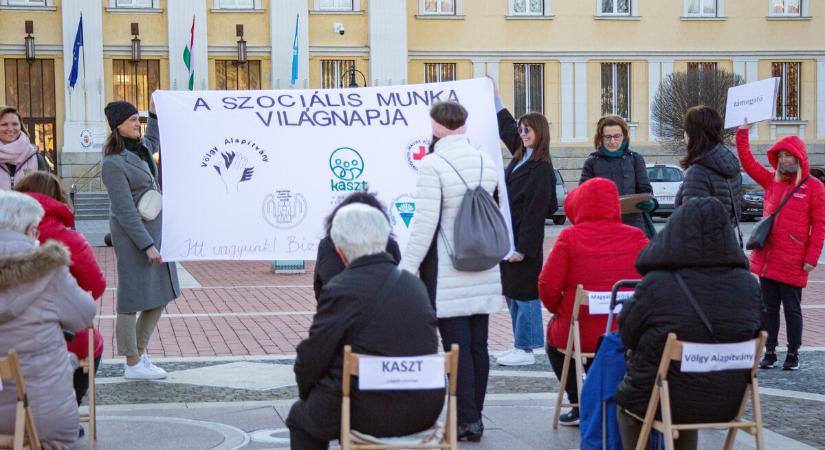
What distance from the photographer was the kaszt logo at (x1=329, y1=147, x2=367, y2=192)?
814 cm

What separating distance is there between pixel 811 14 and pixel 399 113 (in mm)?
37673

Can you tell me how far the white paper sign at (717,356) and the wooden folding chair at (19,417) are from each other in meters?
2.70

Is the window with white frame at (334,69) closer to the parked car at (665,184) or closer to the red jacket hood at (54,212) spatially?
the parked car at (665,184)

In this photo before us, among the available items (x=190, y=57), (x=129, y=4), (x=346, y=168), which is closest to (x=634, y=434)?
(x=346, y=168)

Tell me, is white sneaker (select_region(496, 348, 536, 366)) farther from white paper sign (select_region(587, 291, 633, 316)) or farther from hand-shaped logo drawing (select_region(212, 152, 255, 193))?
white paper sign (select_region(587, 291, 633, 316))

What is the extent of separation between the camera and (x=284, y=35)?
3925cm

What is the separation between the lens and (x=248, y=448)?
6312 millimetres

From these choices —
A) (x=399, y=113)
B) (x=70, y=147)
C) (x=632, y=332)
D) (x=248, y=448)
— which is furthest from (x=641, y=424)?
(x=70, y=147)

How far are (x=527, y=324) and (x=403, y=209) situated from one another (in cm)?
160

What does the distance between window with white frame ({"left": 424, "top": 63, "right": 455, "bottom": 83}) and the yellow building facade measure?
0.04m

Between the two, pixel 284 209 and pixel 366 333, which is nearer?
pixel 366 333

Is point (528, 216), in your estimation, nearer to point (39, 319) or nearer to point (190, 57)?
point (39, 319)

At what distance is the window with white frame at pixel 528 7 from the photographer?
4119cm

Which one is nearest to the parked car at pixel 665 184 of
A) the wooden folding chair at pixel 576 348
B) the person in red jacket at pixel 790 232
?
the person in red jacket at pixel 790 232
